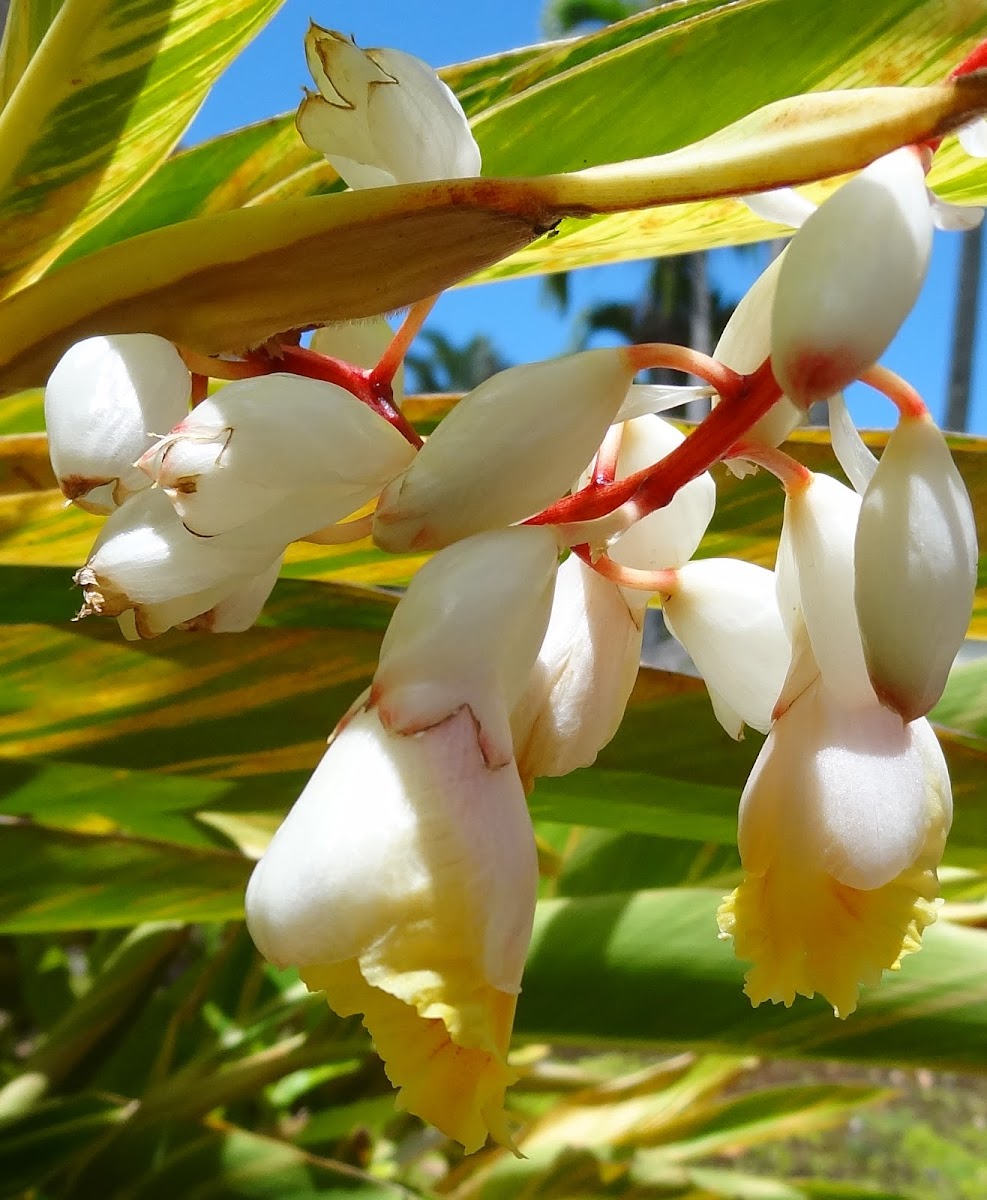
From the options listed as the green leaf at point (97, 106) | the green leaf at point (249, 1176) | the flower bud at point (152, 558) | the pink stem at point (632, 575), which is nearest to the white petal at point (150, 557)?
the flower bud at point (152, 558)

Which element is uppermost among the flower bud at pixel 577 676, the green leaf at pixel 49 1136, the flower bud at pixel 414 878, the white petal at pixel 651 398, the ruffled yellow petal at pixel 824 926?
the white petal at pixel 651 398

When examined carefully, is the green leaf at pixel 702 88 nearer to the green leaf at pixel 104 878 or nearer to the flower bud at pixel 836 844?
the flower bud at pixel 836 844

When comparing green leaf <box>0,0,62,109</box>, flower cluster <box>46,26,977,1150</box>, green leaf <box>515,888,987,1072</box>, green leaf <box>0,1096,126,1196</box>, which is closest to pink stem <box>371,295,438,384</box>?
flower cluster <box>46,26,977,1150</box>

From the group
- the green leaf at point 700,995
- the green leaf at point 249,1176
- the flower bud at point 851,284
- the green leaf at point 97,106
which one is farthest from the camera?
the green leaf at point 249,1176

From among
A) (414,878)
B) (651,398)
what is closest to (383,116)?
(651,398)

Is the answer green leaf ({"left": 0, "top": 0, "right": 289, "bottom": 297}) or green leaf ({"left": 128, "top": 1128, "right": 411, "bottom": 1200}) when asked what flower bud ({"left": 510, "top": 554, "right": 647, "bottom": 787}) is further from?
green leaf ({"left": 128, "top": 1128, "right": 411, "bottom": 1200})

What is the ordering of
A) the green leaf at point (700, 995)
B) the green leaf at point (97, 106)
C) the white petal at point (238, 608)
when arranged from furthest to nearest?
the green leaf at point (700, 995) < the green leaf at point (97, 106) < the white petal at point (238, 608)
